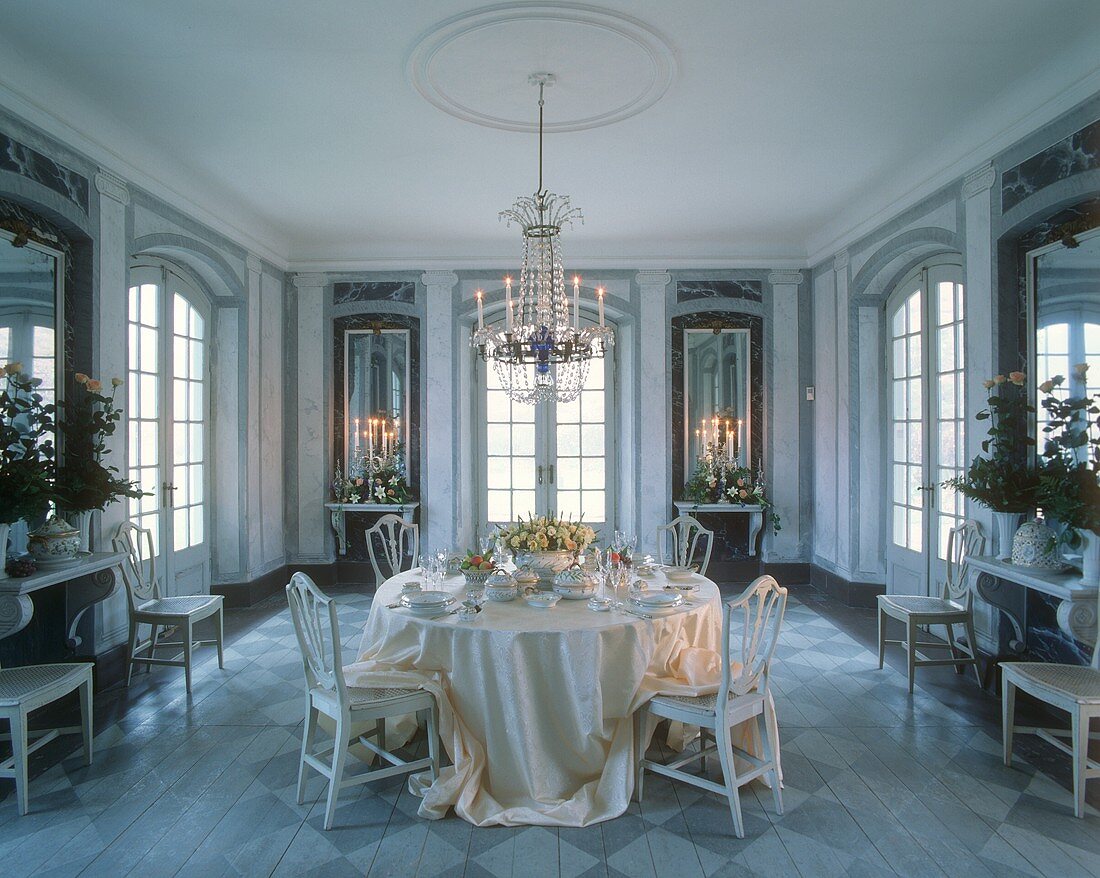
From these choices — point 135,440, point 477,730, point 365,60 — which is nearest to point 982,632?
point 477,730

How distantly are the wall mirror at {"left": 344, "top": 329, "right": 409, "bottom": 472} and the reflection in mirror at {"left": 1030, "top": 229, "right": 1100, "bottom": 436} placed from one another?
17.5 feet

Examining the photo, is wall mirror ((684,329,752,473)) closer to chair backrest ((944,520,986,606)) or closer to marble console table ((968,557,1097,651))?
chair backrest ((944,520,986,606))

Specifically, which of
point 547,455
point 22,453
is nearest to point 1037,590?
point 547,455

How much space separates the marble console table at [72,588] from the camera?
10.7ft

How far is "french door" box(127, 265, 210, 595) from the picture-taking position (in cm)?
509

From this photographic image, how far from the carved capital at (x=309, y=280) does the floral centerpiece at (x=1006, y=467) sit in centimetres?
591

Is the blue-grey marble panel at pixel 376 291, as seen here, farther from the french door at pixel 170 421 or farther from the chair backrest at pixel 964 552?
the chair backrest at pixel 964 552

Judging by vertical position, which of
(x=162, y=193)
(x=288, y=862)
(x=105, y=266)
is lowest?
(x=288, y=862)

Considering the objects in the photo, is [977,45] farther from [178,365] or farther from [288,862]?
[178,365]

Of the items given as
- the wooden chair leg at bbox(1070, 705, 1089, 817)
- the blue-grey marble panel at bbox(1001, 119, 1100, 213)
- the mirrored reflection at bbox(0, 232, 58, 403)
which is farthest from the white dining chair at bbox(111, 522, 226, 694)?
the blue-grey marble panel at bbox(1001, 119, 1100, 213)

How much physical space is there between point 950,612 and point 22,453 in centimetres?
540

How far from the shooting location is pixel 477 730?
3090mm

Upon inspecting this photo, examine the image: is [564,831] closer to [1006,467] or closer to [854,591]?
[1006,467]

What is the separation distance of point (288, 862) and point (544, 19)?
144 inches
